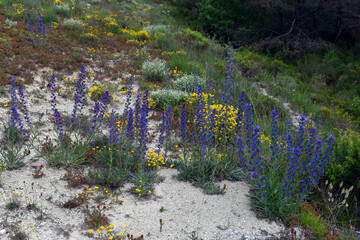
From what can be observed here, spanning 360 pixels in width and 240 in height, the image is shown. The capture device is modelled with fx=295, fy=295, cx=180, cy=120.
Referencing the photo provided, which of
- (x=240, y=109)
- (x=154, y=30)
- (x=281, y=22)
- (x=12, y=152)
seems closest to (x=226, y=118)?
(x=240, y=109)

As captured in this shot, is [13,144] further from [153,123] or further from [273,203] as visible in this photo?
[273,203]

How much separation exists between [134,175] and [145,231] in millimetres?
1197

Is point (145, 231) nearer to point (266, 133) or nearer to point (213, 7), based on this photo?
point (266, 133)

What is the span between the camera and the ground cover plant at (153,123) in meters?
4.07

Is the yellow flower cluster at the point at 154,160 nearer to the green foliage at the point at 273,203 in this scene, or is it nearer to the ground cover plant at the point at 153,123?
the ground cover plant at the point at 153,123

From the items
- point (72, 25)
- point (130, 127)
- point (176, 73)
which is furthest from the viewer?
point (72, 25)

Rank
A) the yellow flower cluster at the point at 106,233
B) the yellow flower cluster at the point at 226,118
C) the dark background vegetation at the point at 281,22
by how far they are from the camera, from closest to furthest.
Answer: the yellow flower cluster at the point at 106,233 < the yellow flower cluster at the point at 226,118 < the dark background vegetation at the point at 281,22

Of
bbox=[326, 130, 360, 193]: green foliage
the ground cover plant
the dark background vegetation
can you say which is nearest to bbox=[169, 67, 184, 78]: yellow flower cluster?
the ground cover plant

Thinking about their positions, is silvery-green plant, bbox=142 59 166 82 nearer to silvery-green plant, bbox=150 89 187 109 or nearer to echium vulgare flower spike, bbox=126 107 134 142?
silvery-green plant, bbox=150 89 187 109

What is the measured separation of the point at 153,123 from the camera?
6.78 metres

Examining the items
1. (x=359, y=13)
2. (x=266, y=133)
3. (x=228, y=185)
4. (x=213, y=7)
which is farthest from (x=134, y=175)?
(x=359, y=13)

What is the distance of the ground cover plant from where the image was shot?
4.07 meters

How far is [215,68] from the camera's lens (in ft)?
32.2

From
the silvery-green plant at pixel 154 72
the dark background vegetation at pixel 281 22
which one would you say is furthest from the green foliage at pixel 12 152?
the dark background vegetation at pixel 281 22
